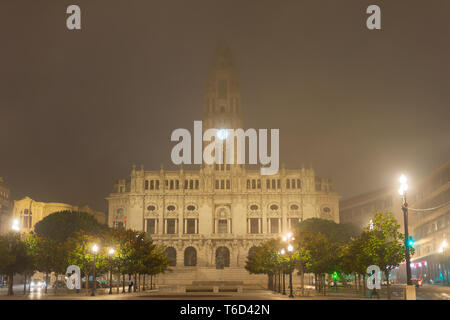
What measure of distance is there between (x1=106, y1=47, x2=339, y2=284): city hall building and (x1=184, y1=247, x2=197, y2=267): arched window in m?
0.26

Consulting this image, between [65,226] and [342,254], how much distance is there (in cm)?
5376

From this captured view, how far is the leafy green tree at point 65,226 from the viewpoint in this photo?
93.9 m

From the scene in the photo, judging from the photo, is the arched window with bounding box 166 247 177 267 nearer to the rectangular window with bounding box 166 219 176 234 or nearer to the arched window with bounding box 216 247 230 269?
the rectangular window with bounding box 166 219 176 234

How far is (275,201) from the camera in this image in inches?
5463

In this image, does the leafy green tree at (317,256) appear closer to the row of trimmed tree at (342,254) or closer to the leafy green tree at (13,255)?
the row of trimmed tree at (342,254)

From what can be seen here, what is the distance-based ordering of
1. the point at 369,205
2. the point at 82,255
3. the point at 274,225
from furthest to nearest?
1. the point at 369,205
2. the point at 274,225
3. the point at 82,255

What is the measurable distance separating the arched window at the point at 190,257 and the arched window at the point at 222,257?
591 cm

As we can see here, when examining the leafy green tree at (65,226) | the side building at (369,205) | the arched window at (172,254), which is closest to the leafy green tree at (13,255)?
the leafy green tree at (65,226)

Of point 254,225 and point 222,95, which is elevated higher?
point 222,95

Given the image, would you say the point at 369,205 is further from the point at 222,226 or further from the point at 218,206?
the point at 218,206

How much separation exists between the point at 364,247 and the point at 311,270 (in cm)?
2282

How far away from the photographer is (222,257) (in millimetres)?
134625

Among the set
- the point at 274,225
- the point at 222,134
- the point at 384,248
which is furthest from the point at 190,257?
the point at 384,248
